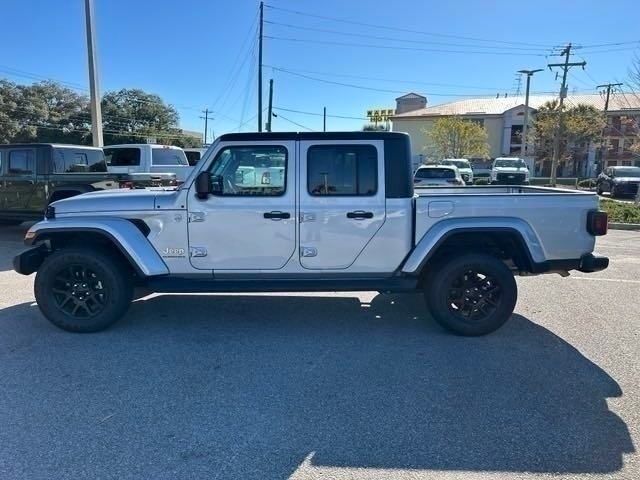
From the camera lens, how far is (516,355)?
13.5 ft

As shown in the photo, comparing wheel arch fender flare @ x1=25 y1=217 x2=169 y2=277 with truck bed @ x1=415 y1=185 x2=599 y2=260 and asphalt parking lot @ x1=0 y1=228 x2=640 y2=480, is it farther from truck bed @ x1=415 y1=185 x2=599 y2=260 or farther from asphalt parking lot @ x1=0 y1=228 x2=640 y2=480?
truck bed @ x1=415 y1=185 x2=599 y2=260

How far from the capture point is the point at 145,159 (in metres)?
12.8

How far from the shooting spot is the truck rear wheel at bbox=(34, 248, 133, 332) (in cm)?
447

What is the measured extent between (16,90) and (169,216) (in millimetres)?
48612

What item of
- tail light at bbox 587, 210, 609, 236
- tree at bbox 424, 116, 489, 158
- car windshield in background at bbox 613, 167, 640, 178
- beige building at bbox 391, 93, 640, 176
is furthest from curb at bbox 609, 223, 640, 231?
beige building at bbox 391, 93, 640, 176

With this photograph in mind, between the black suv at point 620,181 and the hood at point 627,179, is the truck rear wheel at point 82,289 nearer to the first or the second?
the black suv at point 620,181

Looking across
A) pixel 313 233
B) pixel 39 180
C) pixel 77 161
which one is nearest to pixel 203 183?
pixel 313 233

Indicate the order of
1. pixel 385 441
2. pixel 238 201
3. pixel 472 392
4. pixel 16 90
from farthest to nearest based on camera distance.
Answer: pixel 16 90 → pixel 238 201 → pixel 472 392 → pixel 385 441

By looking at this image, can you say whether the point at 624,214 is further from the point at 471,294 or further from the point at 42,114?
the point at 42,114

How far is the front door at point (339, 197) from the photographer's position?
441 cm

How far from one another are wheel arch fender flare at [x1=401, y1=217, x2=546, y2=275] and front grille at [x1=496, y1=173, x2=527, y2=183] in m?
22.5

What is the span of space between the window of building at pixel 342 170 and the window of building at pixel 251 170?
0.29m

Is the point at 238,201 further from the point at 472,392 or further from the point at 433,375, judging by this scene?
the point at 472,392

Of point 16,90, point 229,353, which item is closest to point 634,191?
point 229,353
